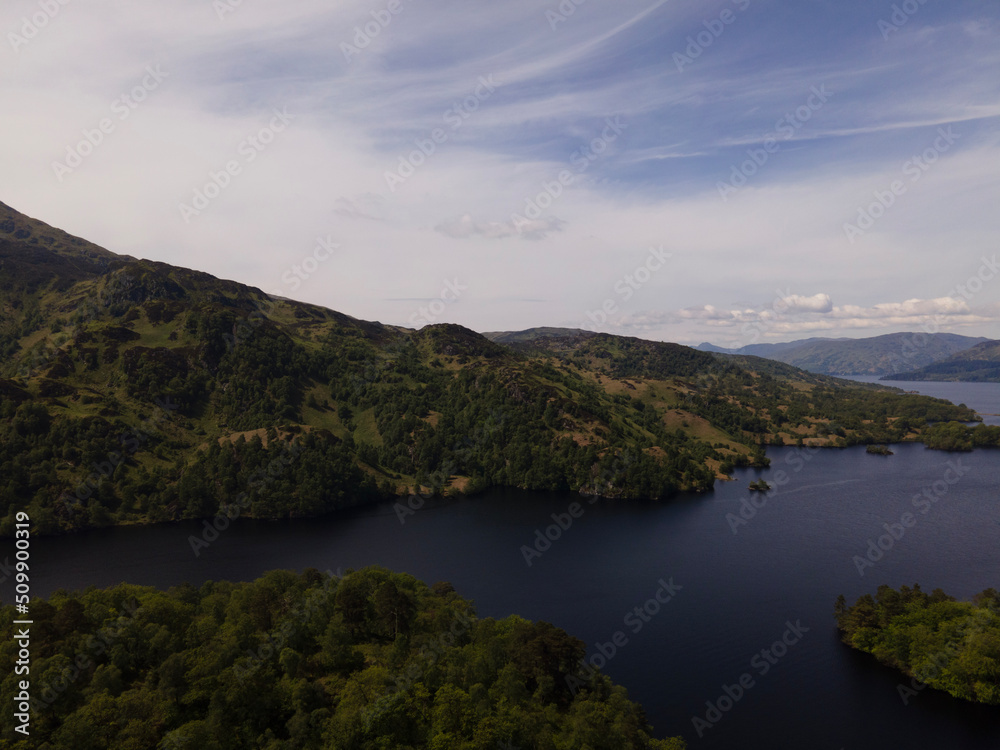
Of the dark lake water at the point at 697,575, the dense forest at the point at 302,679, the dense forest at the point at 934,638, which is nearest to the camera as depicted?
the dense forest at the point at 302,679

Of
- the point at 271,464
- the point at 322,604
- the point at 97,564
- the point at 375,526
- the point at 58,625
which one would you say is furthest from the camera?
the point at 271,464

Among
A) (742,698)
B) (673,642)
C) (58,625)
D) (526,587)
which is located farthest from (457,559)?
(58,625)

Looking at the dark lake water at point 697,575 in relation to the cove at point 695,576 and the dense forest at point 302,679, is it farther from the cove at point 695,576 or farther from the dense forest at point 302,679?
the dense forest at point 302,679

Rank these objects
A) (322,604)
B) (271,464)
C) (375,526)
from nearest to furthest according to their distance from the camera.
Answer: (322,604) < (375,526) < (271,464)

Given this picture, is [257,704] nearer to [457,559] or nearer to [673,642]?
[673,642]

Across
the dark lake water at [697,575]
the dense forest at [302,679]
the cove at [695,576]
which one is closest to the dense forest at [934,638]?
the dark lake water at [697,575]
